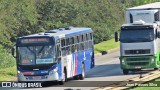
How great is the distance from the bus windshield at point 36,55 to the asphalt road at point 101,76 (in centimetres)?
140

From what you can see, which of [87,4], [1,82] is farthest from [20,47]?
[87,4]

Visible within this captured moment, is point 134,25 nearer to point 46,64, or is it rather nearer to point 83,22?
point 46,64

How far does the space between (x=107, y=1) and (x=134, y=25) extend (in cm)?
3170

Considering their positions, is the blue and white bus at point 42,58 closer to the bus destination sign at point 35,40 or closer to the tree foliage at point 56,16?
the bus destination sign at point 35,40

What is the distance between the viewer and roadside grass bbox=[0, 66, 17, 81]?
38491 millimetres

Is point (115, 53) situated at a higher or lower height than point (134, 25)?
lower

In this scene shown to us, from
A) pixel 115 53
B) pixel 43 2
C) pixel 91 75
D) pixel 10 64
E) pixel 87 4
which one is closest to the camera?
pixel 91 75

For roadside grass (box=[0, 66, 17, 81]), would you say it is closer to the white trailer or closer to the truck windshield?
the truck windshield

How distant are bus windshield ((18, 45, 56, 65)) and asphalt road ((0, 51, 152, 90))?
1.40 metres

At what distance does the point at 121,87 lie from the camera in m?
27.7

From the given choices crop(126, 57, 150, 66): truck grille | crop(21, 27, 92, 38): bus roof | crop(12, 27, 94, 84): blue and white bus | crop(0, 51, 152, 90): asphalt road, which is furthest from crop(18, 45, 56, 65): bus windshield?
crop(126, 57, 150, 66): truck grille

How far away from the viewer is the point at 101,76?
126 ft

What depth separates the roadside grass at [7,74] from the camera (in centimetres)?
3849

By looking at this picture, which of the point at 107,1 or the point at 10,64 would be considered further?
the point at 107,1
